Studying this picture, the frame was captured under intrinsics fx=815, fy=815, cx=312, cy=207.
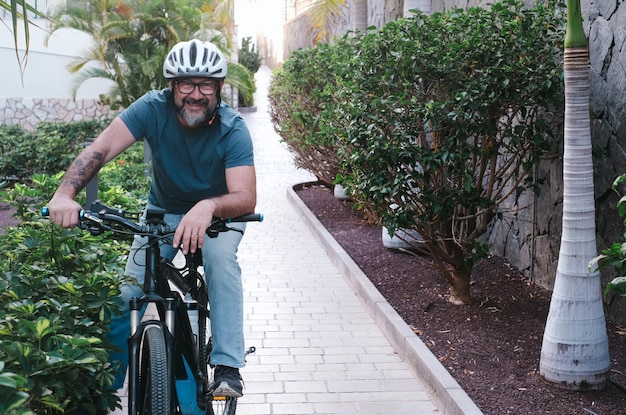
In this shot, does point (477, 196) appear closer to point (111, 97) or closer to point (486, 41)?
point (486, 41)

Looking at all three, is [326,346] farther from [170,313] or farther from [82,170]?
[82,170]

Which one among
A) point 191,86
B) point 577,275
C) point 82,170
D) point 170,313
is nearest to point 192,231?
point 170,313

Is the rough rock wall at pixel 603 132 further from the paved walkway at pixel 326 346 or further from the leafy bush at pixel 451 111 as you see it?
A: the paved walkway at pixel 326 346

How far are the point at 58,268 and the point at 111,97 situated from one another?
14.1 metres

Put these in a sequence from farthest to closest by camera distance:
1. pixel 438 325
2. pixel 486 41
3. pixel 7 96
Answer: pixel 7 96
pixel 438 325
pixel 486 41

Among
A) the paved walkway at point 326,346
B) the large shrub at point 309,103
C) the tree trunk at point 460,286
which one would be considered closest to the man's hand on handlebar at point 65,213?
the paved walkway at point 326,346

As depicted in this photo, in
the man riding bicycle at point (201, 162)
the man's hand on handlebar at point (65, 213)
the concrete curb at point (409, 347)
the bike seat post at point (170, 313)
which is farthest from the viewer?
the concrete curb at point (409, 347)

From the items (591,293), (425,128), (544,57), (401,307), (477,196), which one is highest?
(544,57)

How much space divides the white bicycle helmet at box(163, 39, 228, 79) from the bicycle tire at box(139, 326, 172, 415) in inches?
48.5

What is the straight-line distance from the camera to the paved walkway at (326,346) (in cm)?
508

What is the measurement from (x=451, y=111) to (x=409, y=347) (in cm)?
176

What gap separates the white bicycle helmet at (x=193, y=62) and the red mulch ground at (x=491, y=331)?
2.50 m

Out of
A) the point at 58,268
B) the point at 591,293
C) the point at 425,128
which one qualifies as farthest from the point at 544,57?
the point at 58,268

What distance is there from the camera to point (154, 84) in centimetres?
1761
